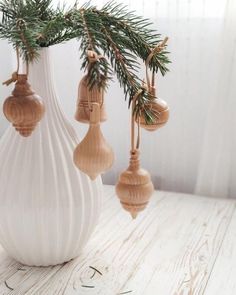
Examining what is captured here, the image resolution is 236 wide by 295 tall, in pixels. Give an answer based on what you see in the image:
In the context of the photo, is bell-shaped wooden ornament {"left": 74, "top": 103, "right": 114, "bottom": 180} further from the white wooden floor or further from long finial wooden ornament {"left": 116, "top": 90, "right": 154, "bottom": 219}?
the white wooden floor

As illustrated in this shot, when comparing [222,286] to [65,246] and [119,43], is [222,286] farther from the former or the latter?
[119,43]

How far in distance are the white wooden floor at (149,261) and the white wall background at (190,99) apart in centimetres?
18

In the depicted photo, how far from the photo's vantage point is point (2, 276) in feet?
3.18

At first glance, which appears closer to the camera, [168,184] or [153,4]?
[153,4]

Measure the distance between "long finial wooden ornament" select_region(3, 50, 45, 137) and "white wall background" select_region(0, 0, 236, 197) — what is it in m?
0.76

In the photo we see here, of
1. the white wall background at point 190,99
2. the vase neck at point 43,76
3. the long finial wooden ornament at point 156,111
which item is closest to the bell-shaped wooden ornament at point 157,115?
the long finial wooden ornament at point 156,111

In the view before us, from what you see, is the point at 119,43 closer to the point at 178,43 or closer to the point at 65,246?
the point at 65,246

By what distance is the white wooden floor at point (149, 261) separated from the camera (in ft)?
3.04

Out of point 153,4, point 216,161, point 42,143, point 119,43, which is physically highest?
point 153,4

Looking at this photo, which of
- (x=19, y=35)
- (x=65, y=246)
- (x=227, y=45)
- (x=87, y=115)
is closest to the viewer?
(x=19, y=35)

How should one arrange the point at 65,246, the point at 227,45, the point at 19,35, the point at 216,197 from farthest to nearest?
1. the point at 216,197
2. the point at 227,45
3. the point at 65,246
4. the point at 19,35

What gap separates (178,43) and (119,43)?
68cm

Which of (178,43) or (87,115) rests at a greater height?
(178,43)

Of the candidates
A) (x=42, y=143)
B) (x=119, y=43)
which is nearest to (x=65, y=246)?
(x=42, y=143)
